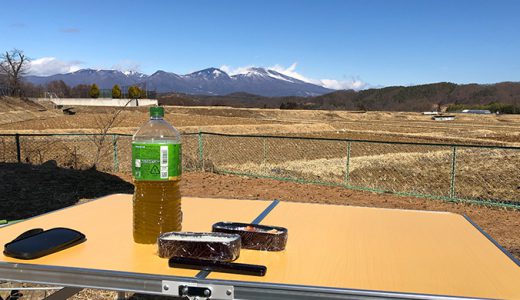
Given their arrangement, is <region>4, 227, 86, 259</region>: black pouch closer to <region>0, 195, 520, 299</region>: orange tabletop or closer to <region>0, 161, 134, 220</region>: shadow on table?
<region>0, 195, 520, 299</region>: orange tabletop

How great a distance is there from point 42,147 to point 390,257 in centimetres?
1554

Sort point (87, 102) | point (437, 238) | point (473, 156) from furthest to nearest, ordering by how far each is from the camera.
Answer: point (87, 102) → point (473, 156) → point (437, 238)

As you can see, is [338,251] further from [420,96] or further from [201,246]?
[420,96]

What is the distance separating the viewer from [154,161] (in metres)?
1.83

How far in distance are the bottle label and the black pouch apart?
382 mm

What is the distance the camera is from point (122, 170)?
42.0ft

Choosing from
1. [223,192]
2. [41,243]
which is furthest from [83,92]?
[41,243]

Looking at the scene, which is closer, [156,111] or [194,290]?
[194,290]

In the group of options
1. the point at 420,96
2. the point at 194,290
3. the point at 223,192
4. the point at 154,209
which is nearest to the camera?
the point at 194,290

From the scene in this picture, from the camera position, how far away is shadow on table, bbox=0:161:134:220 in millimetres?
7951

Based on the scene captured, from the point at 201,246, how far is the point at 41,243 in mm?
688

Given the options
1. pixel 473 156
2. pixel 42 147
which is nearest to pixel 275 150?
pixel 473 156

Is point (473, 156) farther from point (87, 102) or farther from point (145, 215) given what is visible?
point (87, 102)

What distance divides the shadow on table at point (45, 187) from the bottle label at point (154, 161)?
20.9 feet
